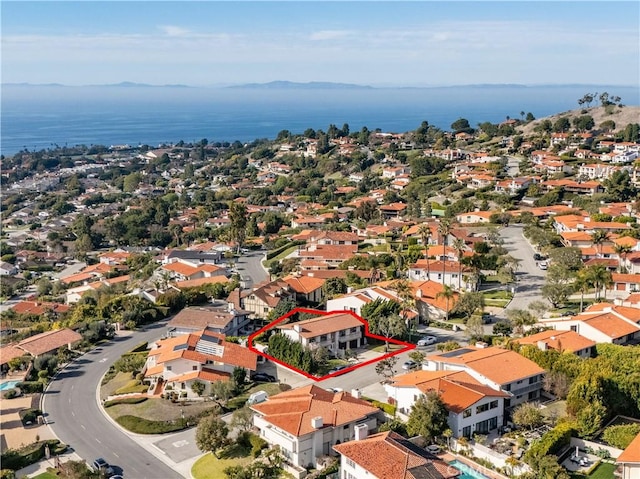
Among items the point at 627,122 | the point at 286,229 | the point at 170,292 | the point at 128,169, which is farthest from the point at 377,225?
the point at 128,169

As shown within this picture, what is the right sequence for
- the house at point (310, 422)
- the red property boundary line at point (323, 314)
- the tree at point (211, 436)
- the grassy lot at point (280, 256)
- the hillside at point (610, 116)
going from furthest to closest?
the hillside at point (610, 116) → the grassy lot at point (280, 256) → the red property boundary line at point (323, 314) → the tree at point (211, 436) → the house at point (310, 422)

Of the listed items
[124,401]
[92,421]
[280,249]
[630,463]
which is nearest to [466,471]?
[630,463]

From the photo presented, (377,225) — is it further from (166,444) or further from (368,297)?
(166,444)

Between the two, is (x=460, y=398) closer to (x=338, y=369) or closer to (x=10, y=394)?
(x=338, y=369)

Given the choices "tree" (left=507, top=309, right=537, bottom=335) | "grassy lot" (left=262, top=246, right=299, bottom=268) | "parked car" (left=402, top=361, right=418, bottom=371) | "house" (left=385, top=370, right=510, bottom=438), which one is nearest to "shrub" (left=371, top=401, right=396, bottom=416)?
"house" (left=385, top=370, right=510, bottom=438)

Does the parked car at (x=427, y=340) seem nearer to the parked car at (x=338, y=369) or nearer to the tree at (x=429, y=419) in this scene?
the parked car at (x=338, y=369)

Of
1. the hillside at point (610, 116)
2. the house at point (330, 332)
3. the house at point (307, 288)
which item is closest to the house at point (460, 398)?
the house at point (330, 332)
